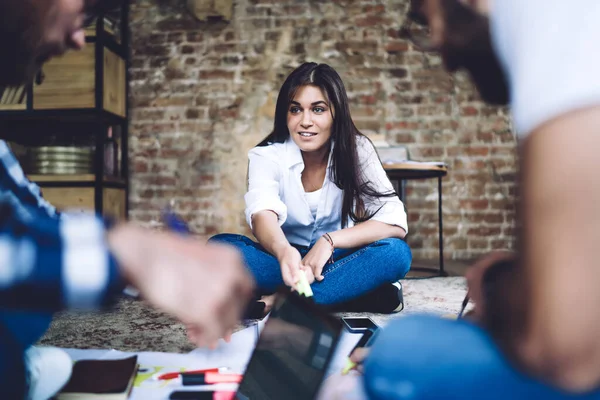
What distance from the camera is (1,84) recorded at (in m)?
0.49

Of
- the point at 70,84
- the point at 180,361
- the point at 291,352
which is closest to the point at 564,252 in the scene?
the point at 291,352

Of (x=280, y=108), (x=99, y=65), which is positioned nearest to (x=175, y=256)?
(x=280, y=108)

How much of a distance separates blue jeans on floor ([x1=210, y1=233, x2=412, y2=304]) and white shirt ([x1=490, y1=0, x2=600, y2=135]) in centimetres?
118

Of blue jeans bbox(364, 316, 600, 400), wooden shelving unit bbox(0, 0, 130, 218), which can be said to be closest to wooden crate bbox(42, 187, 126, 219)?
wooden shelving unit bbox(0, 0, 130, 218)

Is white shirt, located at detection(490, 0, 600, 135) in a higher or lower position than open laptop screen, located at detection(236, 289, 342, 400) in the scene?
higher

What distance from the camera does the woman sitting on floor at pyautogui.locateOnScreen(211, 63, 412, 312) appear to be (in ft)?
4.91

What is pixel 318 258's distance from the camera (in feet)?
4.54

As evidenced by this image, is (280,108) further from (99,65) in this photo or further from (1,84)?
(99,65)

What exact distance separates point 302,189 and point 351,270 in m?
0.33

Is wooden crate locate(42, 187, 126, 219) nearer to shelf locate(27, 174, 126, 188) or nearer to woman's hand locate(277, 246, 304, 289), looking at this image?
shelf locate(27, 174, 126, 188)

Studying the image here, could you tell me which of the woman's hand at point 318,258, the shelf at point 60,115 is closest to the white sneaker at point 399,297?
the woman's hand at point 318,258

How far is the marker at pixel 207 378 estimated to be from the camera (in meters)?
0.84

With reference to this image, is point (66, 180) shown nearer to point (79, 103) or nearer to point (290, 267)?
point (79, 103)

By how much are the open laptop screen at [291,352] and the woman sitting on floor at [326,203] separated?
66 cm
